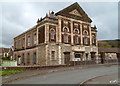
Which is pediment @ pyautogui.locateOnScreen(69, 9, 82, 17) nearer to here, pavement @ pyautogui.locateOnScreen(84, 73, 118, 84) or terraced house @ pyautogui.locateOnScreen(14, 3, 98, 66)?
terraced house @ pyautogui.locateOnScreen(14, 3, 98, 66)

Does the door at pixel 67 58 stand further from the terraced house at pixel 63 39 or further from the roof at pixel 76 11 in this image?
the roof at pixel 76 11

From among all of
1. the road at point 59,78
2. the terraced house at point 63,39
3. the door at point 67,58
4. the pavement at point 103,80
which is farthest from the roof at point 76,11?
the pavement at point 103,80

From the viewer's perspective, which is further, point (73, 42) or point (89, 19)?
point (89, 19)

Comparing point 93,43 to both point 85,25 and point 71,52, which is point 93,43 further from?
point 71,52

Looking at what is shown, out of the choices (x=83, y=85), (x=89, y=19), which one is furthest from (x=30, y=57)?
(x=83, y=85)

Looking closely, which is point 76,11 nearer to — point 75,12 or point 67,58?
point 75,12

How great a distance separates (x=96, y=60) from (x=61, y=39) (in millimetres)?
9206

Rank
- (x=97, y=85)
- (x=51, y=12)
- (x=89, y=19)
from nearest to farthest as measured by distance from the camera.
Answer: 1. (x=97, y=85)
2. (x=51, y=12)
3. (x=89, y=19)

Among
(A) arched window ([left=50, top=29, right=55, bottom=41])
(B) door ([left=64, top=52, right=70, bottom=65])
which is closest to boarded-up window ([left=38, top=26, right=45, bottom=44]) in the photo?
(A) arched window ([left=50, top=29, right=55, bottom=41])

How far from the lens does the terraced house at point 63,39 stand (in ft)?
83.4

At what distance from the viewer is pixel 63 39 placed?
27.0 meters

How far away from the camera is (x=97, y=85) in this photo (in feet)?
32.2

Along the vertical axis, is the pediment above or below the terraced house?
above

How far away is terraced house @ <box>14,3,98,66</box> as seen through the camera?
25406mm
